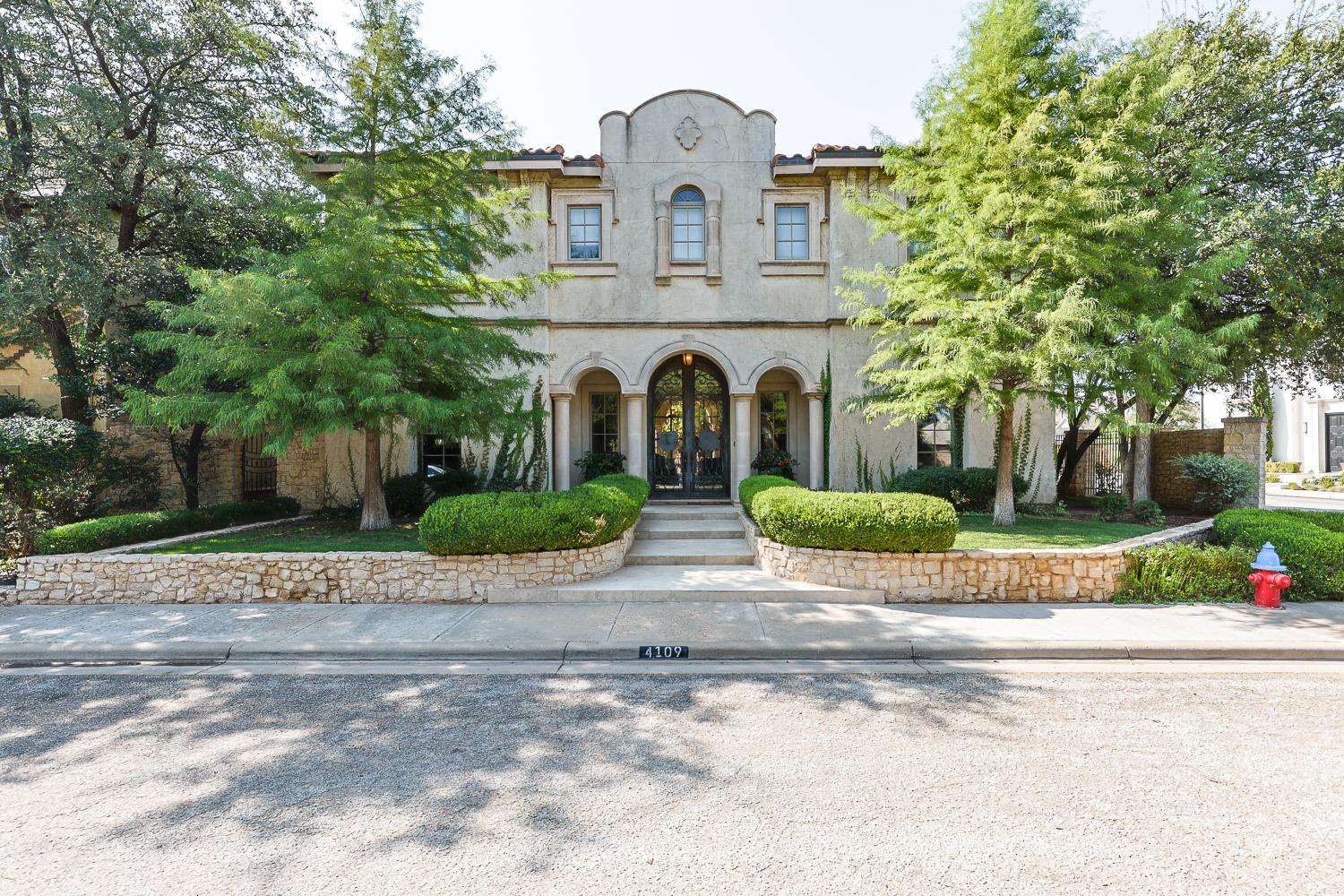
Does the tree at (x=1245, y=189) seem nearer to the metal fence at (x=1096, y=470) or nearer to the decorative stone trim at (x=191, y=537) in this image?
the metal fence at (x=1096, y=470)

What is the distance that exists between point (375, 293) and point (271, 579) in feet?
13.9

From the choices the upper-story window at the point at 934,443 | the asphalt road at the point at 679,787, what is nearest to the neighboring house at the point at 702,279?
the upper-story window at the point at 934,443

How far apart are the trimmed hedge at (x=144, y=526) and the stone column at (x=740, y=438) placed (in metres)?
9.70

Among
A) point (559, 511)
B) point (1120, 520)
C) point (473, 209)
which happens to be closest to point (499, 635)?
point (559, 511)

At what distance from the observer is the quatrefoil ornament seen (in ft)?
42.4

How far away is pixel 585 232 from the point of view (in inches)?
520

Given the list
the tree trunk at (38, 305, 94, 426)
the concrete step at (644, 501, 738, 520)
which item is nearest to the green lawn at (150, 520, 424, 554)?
the tree trunk at (38, 305, 94, 426)

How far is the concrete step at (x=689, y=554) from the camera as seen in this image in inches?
352

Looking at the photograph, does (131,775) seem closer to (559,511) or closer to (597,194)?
(559,511)

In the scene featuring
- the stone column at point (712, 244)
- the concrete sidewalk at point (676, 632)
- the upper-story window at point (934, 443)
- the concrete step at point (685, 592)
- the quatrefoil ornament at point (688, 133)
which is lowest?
the concrete sidewalk at point (676, 632)

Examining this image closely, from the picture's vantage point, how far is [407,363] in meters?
8.90

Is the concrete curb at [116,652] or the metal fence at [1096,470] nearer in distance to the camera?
the concrete curb at [116,652]

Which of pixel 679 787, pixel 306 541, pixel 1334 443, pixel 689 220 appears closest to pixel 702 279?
pixel 689 220

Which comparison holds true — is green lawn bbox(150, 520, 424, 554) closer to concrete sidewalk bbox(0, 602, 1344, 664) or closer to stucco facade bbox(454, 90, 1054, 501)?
concrete sidewalk bbox(0, 602, 1344, 664)
